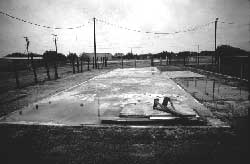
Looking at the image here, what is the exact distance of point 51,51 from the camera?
70.7 meters

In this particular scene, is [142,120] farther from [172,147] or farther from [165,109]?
[172,147]

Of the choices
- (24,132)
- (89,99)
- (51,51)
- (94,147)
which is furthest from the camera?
(51,51)

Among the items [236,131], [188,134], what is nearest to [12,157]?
[188,134]

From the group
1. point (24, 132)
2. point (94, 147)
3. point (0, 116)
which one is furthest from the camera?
point (0, 116)

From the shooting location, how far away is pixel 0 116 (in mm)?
6055

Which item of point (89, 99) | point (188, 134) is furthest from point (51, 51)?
point (188, 134)

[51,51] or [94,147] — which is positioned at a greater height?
[51,51]

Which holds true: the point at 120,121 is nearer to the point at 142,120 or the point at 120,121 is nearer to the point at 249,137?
the point at 142,120

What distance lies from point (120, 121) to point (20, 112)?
3555 mm

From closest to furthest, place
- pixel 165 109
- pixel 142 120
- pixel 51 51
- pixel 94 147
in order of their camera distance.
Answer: pixel 94 147, pixel 142 120, pixel 165 109, pixel 51 51

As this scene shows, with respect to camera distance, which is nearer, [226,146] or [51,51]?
[226,146]

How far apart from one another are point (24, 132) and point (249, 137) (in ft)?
Answer: 16.8

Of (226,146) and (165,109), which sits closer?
(226,146)

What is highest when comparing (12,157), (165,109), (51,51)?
(51,51)
